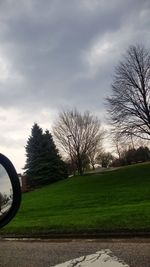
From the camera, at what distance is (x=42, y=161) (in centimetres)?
5597

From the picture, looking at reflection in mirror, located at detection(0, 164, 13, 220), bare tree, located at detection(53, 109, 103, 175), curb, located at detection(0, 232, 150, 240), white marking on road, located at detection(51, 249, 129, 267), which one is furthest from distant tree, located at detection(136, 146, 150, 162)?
reflection in mirror, located at detection(0, 164, 13, 220)

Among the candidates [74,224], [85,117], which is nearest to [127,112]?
[85,117]

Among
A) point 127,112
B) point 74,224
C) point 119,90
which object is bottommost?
point 74,224

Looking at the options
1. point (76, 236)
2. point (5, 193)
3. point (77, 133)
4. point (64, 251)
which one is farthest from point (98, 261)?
point (77, 133)

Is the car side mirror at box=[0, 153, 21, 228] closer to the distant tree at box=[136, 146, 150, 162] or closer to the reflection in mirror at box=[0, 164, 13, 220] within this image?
the reflection in mirror at box=[0, 164, 13, 220]

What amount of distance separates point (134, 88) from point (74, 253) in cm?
3184

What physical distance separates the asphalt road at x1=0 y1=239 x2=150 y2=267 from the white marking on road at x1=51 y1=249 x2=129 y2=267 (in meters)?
0.11

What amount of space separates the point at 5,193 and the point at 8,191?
0.02 m

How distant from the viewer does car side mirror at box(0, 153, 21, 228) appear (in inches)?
76.7

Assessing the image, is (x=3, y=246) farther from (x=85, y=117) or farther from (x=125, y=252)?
(x=85, y=117)

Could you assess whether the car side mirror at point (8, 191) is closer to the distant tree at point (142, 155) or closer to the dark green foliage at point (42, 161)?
the dark green foliage at point (42, 161)

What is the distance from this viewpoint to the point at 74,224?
11.0 meters

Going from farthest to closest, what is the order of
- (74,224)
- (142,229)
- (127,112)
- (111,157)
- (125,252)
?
(111,157) → (127,112) → (74,224) → (142,229) → (125,252)

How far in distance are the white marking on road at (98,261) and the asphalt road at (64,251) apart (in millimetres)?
112
